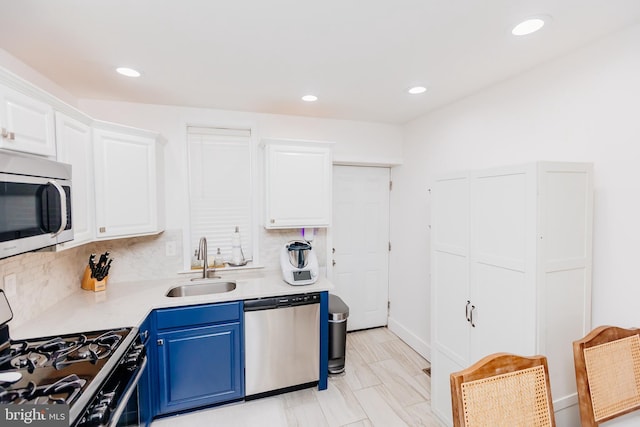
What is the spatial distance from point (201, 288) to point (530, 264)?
8.26 ft

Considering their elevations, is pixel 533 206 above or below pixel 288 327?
above

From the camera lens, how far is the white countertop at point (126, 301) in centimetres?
175

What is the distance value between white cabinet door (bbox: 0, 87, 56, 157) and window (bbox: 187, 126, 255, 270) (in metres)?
1.30

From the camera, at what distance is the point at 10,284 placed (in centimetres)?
167

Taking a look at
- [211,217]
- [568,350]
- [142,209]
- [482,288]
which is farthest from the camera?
[211,217]

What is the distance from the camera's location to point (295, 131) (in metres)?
3.15

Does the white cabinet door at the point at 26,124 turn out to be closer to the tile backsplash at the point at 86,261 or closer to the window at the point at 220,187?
the tile backsplash at the point at 86,261

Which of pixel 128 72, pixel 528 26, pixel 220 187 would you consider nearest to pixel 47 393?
pixel 128 72

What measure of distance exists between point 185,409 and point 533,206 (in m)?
2.78

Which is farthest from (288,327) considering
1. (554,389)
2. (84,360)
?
(554,389)

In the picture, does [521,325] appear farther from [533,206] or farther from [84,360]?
[84,360]

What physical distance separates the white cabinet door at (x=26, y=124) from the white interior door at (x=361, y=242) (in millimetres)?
2536

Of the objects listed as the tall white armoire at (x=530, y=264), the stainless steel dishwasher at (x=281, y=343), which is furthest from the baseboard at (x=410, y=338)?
the stainless steel dishwasher at (x=281, y=343)

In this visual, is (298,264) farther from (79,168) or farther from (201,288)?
(79,168)
